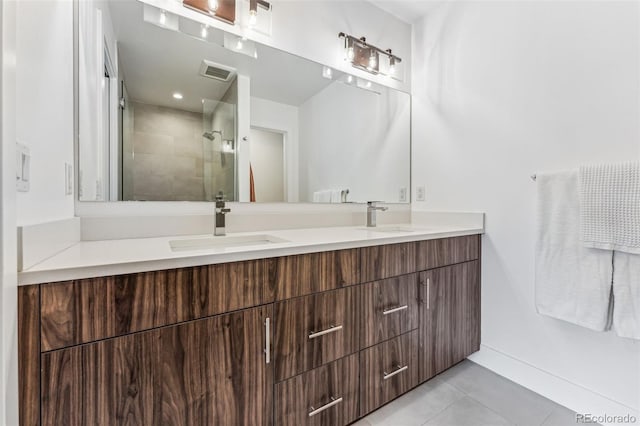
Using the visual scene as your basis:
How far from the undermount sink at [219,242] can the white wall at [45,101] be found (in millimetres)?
401

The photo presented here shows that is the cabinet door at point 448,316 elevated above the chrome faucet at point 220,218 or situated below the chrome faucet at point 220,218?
below

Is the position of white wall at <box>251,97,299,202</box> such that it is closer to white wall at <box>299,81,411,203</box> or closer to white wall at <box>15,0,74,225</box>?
white wall at <box>299,81,411,203</box>

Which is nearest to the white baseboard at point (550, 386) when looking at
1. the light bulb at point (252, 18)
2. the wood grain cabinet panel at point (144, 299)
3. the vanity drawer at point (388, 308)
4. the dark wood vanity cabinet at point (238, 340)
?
the dark wood vanity cabinet at point (238, 340)

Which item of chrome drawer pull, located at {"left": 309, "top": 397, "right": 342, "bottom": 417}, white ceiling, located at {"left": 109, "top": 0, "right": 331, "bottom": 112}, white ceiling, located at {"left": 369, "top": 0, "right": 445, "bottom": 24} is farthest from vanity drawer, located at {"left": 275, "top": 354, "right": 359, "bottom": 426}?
white ceiling, located at {"left": 369, "top": 0, "right": 445, "bottom": 24}

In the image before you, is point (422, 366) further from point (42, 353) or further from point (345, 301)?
point (42, 353)

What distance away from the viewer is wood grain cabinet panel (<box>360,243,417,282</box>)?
47.8 inches

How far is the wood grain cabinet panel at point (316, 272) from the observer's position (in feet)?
3.29

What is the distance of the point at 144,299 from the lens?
766 millimetres

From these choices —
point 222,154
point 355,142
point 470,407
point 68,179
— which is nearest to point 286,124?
point 222,154

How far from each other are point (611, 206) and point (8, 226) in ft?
6.48

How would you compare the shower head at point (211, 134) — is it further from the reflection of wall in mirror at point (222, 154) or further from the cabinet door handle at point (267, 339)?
the cabinet door handle at point (267, 339)

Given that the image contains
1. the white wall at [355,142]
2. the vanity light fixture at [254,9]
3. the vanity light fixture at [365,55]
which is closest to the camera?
the vanity light fixture at [254,9]

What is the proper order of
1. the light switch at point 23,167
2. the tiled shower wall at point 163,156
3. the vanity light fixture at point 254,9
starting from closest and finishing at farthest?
the light switch at point 23,167 < the tiled shower wall at point 163,156 < the vanity light fixture at point 254,9

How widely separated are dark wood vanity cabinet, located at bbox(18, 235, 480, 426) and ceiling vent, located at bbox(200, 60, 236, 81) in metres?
1.05
